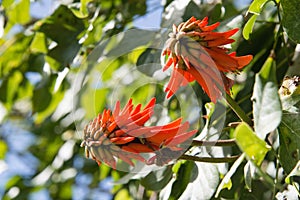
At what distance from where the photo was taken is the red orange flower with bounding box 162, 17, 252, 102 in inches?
35.9

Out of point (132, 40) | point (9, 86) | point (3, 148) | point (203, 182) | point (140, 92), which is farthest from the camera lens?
point (3, 148)

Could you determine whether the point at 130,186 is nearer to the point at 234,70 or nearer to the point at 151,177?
the point at 151,177

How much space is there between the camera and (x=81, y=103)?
Answer: 1963mm

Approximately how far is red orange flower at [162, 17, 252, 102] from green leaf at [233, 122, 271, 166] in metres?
0.15

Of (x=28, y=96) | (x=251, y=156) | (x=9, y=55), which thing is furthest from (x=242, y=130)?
(x=28, y=96)

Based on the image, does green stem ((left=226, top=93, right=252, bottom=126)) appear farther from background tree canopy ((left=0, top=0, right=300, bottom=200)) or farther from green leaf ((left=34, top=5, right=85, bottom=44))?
green leaf ((left=34, top=5, right=85, bottom=44))

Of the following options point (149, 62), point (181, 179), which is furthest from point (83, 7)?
point (181, 179)

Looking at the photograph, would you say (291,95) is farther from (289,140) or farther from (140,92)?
(140,92)

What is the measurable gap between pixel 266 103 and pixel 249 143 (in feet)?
0.28

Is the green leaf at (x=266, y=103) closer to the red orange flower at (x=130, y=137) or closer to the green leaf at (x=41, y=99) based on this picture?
the red orange flower at (x=130, y=137)

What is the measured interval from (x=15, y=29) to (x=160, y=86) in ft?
2.39

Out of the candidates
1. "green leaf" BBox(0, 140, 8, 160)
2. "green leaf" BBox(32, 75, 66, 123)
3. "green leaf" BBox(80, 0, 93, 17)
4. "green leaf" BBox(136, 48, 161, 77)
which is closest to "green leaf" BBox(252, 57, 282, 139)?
"green leaf" BBox(136, 48, 161, 77)

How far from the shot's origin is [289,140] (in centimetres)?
97

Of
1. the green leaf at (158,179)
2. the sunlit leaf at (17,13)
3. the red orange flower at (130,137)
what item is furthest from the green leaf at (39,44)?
the red orange flower at (130,137)
